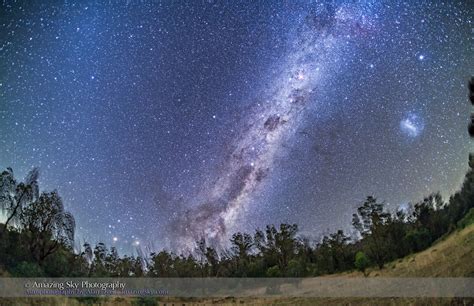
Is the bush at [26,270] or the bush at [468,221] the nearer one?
the bush at [26,270]

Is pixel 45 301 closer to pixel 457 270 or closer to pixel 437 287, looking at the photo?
pixel 437 287

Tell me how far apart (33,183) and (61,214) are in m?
3.32

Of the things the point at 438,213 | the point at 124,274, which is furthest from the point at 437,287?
the point at 124,274

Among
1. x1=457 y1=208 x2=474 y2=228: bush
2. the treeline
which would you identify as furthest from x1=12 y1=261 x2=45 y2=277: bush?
x1=457 y1=208 x2=474 y2=228: bush

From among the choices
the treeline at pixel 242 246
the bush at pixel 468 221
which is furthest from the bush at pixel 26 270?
the bush at pixel 468 221

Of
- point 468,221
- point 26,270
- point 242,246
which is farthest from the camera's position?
point 242,246

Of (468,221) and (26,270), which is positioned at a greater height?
(26,270)

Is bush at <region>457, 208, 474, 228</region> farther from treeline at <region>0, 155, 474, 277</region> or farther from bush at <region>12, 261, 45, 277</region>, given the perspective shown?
bush at <region>12, 261, 45, 277</region>

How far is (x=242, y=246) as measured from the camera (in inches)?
2419

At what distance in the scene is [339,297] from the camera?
23719 millimetres

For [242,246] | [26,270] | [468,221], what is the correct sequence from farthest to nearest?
[242,246]
[468,221]
[26,270]

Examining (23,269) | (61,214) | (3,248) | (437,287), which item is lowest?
(437,287)

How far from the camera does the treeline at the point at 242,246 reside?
30.9 meters

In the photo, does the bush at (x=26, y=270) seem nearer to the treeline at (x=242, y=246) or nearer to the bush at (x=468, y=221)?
the treeline at (x=242, y=246)
